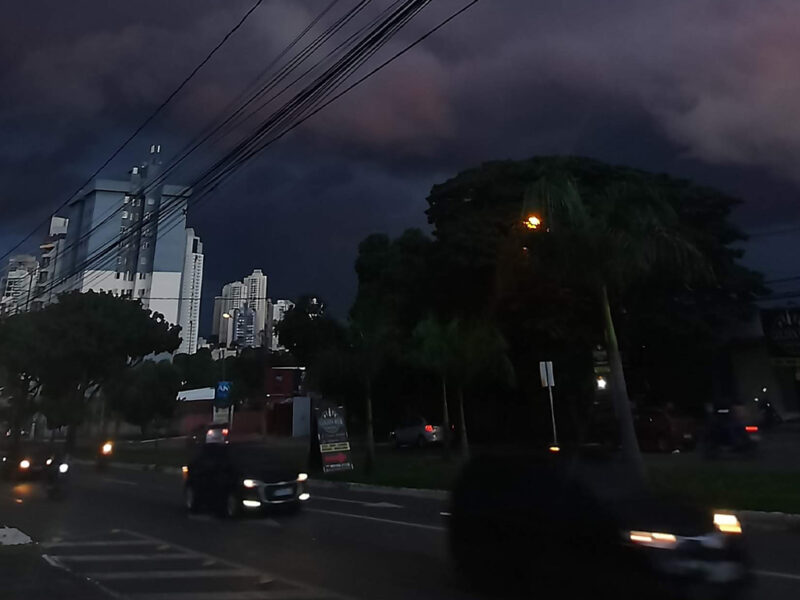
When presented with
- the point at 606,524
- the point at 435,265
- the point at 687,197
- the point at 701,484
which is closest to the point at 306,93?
the point at 606,524

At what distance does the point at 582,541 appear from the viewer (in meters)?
7.28

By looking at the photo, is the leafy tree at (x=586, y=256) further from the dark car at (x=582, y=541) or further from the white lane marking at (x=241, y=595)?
the white lane marking at (x=241, y=595)

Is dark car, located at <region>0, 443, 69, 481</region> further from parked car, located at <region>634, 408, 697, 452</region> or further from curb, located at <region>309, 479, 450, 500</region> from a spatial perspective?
parked car, located at <region>634, 408, 697, 452</region>

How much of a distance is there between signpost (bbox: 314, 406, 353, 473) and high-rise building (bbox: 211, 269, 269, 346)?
32.6m

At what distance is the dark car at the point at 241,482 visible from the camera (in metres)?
16.2

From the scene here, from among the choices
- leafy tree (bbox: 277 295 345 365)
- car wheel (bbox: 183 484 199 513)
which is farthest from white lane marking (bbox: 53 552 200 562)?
leafy tree (bbox: 277 295 345 365)

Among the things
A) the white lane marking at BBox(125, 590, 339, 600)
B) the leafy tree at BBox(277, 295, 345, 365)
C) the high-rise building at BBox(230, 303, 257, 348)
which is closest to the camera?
the white lane marking at BBox(125, 590, 339, 600)

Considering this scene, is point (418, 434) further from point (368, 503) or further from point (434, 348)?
point (368, 503)

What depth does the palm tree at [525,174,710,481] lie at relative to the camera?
19.4 m

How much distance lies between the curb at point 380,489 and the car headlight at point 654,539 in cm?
1215

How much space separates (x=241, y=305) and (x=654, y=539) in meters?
63.3

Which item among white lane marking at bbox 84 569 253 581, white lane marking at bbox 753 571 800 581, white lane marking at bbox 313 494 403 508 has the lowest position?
white lane marking at bbox 753 571 800 581

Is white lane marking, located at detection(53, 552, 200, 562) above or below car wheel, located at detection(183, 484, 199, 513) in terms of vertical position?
below

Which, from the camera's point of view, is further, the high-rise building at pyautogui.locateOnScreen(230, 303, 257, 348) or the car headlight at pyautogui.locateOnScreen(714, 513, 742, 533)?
the high-rise building at pyautogui.locateOnScreen(230, 303, 257, 348)
